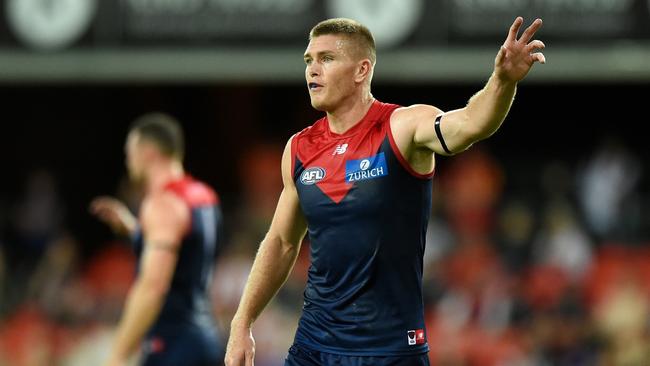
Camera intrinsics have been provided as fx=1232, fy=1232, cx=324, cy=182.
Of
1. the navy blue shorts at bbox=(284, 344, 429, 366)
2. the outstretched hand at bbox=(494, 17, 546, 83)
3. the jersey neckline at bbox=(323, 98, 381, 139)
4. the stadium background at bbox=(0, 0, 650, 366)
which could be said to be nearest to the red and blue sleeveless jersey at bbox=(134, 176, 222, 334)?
the navy blue shorts at bbox=(284, 344, 429, 366)

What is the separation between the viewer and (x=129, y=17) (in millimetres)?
11344

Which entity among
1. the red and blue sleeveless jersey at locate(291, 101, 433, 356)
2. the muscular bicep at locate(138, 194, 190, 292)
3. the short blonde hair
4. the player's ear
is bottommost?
the red and blue sleeveless jersey at locate(291, 101, 433, 356)

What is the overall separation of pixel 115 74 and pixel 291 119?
11.9ft

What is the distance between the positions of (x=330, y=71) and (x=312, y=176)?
17.0 inches

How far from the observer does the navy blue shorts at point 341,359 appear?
4.85 metres

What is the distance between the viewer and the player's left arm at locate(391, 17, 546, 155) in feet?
14.0

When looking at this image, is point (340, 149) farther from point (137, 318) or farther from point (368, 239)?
point (137, 318)

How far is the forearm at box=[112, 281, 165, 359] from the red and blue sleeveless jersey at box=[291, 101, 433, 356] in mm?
1950

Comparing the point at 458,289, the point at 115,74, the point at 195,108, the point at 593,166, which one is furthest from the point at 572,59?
the point at 195,108

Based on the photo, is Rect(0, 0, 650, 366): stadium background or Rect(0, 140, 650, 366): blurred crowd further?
Rect(0, 140, 650, 366): blurred crowd

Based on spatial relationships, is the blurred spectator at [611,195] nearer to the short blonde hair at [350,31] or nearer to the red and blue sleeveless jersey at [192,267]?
the red and blue sleeveless jersey at [192,267]

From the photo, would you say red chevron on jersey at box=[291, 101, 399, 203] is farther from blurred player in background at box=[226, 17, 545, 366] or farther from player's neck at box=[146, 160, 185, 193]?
player's neck at box=[146, 160, 185, 193]

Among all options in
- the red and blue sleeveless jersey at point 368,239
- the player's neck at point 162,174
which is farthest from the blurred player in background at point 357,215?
the player's neck at point 162,174

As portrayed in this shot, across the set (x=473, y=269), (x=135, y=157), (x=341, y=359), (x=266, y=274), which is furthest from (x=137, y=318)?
(x=473, y=269)
